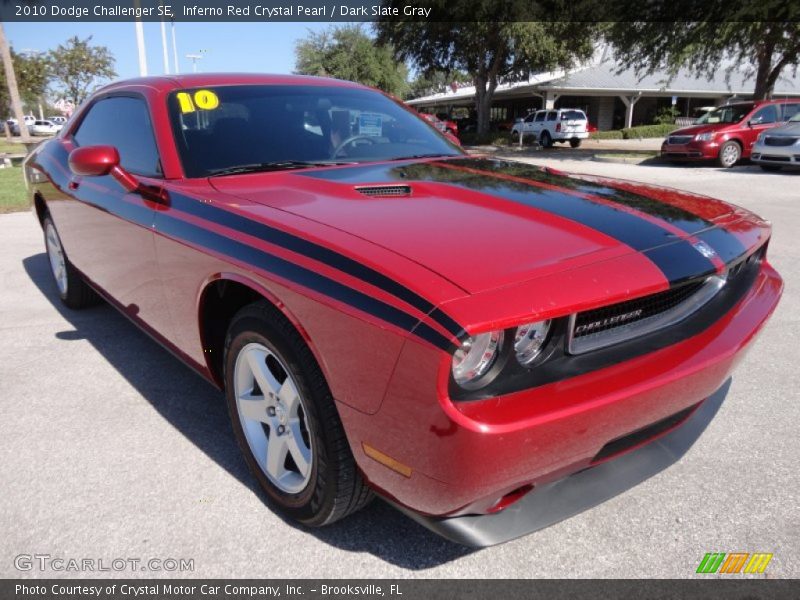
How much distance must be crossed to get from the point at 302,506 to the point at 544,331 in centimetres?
101

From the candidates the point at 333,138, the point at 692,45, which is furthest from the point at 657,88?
the point at 333,138

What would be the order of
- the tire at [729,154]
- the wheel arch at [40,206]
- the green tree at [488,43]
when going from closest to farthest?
the wheel arch at [40,206] → the tire at [729,154] → the green tree at [488,43]

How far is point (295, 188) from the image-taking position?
7.80 feet

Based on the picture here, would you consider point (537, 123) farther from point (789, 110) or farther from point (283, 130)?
point (283, 130)

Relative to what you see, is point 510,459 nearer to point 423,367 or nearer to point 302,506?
point 423,367

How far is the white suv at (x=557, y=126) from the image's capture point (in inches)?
1069

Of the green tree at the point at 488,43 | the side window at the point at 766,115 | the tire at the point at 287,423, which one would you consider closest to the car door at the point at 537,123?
the green tree at the point at 488,43

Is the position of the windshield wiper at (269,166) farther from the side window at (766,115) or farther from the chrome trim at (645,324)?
the side window at (766,115)

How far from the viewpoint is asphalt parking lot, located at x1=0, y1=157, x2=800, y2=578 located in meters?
1.98

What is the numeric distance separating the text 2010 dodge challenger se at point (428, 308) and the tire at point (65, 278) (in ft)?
5.35

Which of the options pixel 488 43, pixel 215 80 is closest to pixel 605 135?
pixel 488 43

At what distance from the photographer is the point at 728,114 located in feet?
55.1

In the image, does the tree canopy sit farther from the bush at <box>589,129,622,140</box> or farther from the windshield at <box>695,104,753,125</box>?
the windshield at <box>695,104,753,125</box>

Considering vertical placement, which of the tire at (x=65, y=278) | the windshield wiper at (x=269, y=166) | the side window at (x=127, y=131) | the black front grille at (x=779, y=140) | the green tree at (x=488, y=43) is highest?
the green tree at (x=488, y=43)
